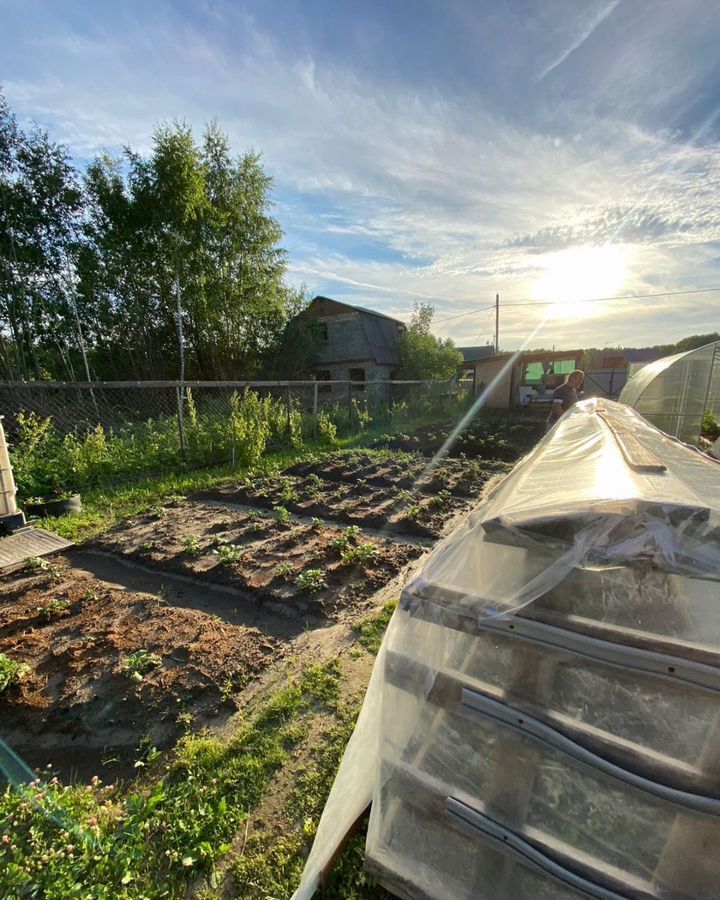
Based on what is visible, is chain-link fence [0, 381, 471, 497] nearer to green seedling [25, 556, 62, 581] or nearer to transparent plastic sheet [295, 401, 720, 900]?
green seedling [25, 556, 62, 581]

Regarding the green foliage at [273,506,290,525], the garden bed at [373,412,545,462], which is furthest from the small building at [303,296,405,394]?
the green foliage at [273,506,290,525]

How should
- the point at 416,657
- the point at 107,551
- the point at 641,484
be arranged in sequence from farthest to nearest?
the point at 107,551 < the point at 416,657 < the point at 641,484

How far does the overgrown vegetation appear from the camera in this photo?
4.25 feet

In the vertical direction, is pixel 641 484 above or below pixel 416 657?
above

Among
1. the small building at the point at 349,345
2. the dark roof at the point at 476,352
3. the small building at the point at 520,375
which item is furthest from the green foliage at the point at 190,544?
the dark roof at the point at 476,352

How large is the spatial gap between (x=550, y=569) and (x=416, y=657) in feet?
1.79

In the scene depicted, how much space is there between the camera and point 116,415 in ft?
24.5

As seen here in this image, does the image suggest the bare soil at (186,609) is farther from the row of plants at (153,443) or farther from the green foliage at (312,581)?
the row of plants at (153,443)

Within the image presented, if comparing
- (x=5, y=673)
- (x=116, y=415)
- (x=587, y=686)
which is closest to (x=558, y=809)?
(x=587, y=686)

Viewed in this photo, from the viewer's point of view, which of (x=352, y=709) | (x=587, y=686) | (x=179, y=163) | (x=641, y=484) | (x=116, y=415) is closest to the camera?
(x=587, y=686)

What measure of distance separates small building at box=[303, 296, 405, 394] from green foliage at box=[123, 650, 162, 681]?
15698mm

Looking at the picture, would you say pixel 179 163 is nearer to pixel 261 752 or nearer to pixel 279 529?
pixel 279 529

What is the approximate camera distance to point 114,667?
90.3 inches

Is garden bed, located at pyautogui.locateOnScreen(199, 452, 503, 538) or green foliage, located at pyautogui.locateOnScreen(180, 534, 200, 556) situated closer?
green foliage, located at pyautogui.locateOnScreen(180, 534, 200, 556)
